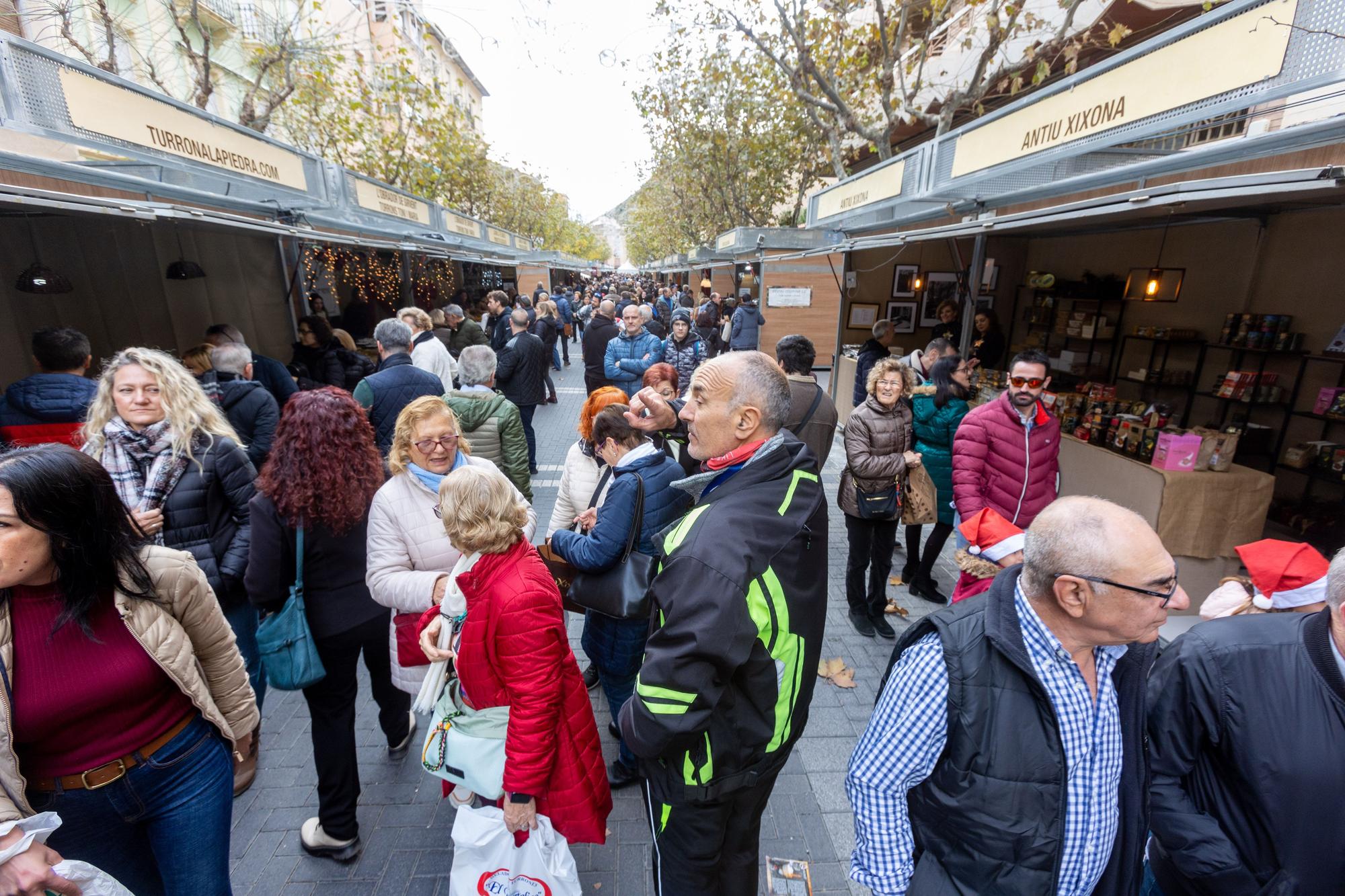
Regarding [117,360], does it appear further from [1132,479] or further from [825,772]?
[1132,479]

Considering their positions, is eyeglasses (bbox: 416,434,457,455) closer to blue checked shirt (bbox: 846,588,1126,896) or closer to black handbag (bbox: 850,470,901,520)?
blue checked shirt (bbox: 846,588,1126,896)

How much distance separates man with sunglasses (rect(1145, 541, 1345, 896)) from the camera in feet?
4.47

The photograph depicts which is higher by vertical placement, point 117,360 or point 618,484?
point 117,360

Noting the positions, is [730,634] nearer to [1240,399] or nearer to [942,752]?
[942,752]

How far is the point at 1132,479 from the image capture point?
4.79 m

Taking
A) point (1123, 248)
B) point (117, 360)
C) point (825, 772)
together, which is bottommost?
point (825, 772)

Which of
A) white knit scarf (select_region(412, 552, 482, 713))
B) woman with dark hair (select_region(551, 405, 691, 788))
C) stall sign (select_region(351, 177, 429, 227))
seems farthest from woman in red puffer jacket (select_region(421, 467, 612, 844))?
stall sign (select_region(351, 177, 429, 227))

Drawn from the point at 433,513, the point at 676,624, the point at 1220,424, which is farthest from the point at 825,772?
the point at 1220,424

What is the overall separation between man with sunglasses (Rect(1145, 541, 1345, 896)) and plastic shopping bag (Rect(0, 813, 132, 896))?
2845mm

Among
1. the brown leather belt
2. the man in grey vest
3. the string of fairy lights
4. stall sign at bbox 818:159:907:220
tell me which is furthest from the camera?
the string of fairy lights

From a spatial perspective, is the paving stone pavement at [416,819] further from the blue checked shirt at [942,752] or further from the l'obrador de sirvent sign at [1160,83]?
the l'obrador de sirvent sign at [1160,83]

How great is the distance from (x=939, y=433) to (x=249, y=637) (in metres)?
4.70

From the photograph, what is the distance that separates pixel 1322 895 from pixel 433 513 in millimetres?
2928

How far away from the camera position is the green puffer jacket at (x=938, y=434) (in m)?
4.42
